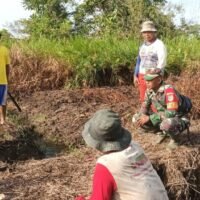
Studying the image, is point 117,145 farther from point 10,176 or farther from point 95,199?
point 10,176

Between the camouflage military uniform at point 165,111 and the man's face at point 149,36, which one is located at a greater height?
the man's face at point 149,36

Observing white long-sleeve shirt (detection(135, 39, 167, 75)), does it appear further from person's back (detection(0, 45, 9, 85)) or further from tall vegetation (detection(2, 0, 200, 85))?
→ tall vegetation (detection(2, 0, 200, 85))

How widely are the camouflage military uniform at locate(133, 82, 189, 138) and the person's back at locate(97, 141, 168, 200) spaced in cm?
251

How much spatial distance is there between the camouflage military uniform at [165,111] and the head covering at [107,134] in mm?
2622

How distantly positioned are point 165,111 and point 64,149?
6.42 feet

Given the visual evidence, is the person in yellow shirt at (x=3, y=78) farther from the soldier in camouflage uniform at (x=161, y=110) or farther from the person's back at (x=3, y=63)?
the soldier in camouflage uniform at (x=161, y=110)

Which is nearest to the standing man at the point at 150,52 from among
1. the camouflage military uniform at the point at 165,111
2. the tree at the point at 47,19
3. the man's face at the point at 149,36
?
the man's face at the point at 149,36

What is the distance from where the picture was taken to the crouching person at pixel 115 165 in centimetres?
273

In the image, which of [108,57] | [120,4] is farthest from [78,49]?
[120,4]

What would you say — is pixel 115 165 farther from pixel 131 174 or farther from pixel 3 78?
pixel 3 78

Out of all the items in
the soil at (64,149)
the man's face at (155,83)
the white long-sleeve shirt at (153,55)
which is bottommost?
the soil at (64,149)

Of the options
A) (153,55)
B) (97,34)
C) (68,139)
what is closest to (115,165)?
(153,55)

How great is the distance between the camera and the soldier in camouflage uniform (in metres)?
5.36

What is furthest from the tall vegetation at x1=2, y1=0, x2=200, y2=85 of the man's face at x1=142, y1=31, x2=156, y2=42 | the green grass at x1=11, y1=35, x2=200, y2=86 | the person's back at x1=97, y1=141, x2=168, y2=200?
the person's back at x1=97, y1=141, x2=168, y2=200
